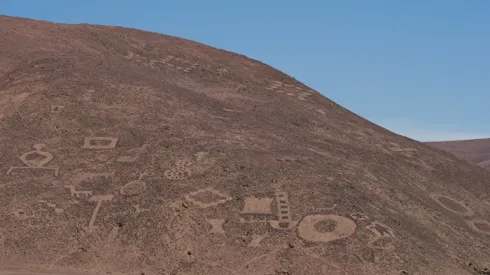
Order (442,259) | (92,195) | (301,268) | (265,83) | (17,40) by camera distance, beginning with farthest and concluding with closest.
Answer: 1. (265,83)
2. (17,40)
3. (92,195)
4. (442,259)
5. (301,268)

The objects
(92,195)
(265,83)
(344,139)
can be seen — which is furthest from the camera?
(265,83)

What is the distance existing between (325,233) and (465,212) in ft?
30.3

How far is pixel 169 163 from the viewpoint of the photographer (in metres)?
24.1

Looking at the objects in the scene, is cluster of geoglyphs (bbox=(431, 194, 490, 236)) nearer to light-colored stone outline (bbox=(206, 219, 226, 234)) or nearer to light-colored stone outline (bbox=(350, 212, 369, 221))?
light-colored stone outline (bbox=(350, 212, 369, 221))

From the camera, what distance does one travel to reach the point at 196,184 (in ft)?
74.7

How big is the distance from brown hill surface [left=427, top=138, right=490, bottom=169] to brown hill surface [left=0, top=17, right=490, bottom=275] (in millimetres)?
66941

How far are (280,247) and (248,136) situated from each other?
812 centimetres

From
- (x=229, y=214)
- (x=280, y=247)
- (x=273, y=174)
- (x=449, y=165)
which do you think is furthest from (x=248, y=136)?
(x=449, y=165)

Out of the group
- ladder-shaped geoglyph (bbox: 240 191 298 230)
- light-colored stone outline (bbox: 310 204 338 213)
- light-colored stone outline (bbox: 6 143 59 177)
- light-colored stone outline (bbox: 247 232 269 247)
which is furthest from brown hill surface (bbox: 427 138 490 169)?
light-colored stone outline (bbox: 247 232 269 247)

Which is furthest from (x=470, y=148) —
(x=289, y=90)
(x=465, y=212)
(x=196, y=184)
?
(x=196, y=184)

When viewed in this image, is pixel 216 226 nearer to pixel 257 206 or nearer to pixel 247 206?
pixel 247 206

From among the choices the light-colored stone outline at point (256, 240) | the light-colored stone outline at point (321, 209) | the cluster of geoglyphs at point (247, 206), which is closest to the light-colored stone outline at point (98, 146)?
the cluster of geoglyphs at point (247, 206)

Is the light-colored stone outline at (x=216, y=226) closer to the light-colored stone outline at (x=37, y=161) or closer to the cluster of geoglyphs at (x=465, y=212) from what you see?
the light-colored stone outline at (x=37, y=161)

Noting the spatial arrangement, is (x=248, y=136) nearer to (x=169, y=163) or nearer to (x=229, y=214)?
(x=169, y=163)
